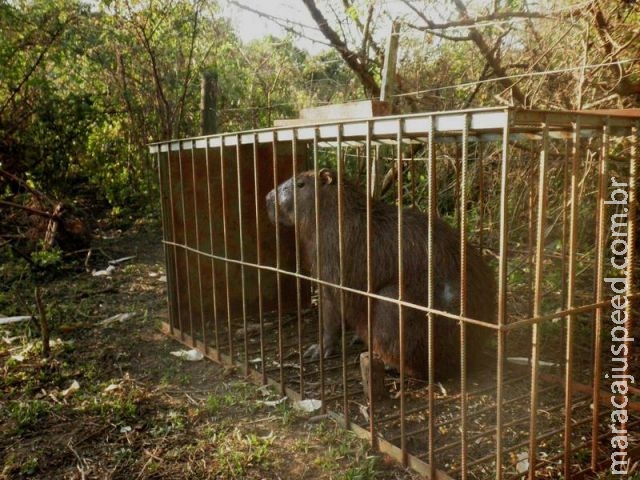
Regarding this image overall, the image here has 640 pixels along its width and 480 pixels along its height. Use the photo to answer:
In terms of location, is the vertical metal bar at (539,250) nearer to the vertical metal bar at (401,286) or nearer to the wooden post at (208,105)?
the vertical metal bar at (401,286)

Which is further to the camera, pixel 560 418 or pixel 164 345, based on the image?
pixel 164 345

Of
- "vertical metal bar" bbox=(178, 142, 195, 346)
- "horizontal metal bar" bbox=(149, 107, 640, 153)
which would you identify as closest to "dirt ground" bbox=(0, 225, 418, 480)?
"vertical metal bar" bbox=(178, 142, 195, 346)

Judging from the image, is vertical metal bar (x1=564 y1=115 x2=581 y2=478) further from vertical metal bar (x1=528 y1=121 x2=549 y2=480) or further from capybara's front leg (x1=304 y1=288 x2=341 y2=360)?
capybara's front leg (x1=304 y1=288 x2=341 y2=360)

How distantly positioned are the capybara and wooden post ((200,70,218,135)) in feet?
10.9

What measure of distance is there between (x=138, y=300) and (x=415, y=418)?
3.96 m

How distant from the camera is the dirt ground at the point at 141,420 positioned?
3.19 metres

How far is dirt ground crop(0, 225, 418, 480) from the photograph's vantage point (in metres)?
3.19

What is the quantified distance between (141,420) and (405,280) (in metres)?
2.00

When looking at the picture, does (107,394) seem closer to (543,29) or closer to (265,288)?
(265,288)

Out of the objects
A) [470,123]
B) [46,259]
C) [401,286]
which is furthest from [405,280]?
[46,259]

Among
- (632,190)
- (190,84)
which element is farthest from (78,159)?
(632,190)

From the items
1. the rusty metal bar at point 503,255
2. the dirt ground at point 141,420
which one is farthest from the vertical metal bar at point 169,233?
the rusty metal bar at point 503,255

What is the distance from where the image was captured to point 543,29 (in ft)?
16.8

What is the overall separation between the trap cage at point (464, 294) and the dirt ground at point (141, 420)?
241 millimetres
